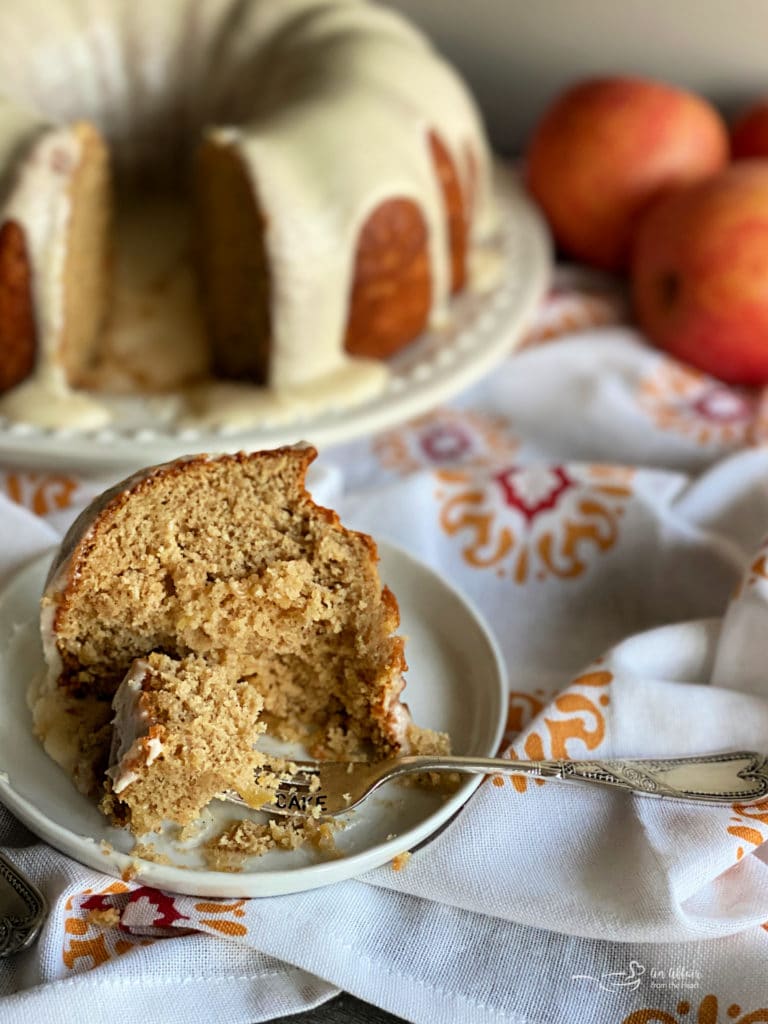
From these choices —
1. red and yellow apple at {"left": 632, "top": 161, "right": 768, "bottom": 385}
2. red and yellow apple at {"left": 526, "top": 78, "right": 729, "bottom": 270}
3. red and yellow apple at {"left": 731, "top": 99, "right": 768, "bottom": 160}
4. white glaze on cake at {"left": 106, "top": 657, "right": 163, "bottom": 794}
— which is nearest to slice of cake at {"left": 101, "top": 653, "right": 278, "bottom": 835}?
white glaze on cake at {"left": 106, "top": 657, "right": 163, "bottom": 794}

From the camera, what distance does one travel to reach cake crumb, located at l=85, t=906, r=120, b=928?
3.47ft

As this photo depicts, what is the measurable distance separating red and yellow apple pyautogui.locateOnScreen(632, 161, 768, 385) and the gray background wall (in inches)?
18.1

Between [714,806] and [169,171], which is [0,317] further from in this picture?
[714,806]

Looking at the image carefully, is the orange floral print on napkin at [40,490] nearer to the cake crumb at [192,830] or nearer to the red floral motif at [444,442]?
the red floral motif at [444,442]

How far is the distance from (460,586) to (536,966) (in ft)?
1.85

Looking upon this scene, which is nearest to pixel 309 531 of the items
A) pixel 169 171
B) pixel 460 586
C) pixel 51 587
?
pixel 51 587

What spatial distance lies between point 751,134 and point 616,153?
12.7 inches

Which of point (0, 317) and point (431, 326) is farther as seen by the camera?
point (431, 326)

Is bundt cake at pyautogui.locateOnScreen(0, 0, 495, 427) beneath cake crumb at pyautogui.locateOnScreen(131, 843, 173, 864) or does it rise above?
above

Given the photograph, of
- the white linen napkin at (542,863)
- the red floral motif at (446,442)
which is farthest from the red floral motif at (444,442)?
the white linen napkin at (542,863)

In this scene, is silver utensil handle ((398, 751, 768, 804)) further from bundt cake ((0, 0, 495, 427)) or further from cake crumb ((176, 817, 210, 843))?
bundt cake ((0, 0, 495, 427))

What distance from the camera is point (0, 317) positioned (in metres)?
1.71

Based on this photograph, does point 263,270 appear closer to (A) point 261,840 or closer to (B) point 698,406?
(B) point 698,406

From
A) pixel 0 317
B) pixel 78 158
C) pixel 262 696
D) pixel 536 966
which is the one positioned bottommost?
pixel 536 966
